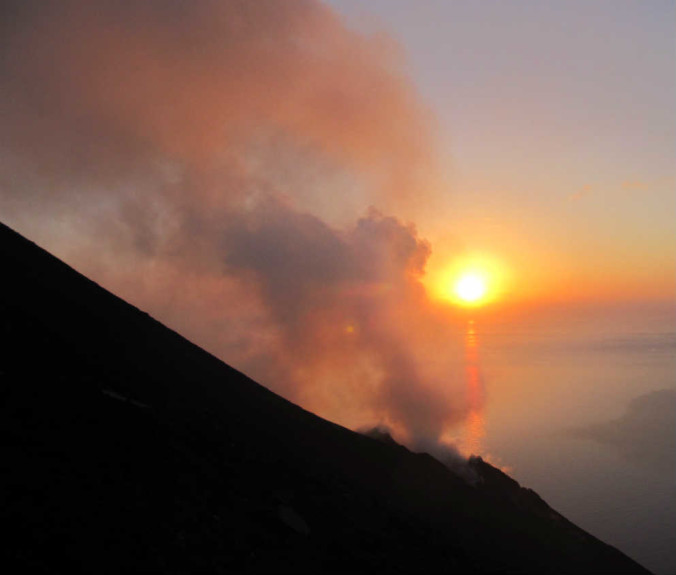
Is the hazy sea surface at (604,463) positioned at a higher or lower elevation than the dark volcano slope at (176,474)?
higher

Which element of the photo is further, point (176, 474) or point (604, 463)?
point (604, 463)

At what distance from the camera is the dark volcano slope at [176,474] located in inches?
500

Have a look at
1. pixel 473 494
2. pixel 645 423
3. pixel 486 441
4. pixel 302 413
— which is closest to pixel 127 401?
pixel 302 413

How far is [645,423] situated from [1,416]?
219 m

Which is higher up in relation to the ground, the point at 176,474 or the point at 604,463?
the point at 604,463

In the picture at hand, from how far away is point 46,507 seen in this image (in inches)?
471

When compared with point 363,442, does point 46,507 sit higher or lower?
lower

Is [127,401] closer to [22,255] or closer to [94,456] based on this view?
[94,456]

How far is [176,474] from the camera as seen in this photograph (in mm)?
17172

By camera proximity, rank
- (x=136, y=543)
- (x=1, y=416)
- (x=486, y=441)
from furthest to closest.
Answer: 1. (x=486, y=441)
2. (x=1, y=416)
3. (x=136, y=543)

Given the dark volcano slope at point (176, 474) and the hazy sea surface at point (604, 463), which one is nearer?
the dark volcano slope at point (176, 474)

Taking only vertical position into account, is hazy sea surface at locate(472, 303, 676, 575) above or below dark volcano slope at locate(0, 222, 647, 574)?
above

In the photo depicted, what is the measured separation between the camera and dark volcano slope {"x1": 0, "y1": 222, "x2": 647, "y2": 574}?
12703 mm

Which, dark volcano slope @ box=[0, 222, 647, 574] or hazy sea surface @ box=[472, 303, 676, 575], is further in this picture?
hazy sea surface @ box=[472, 303, 676, 575]
